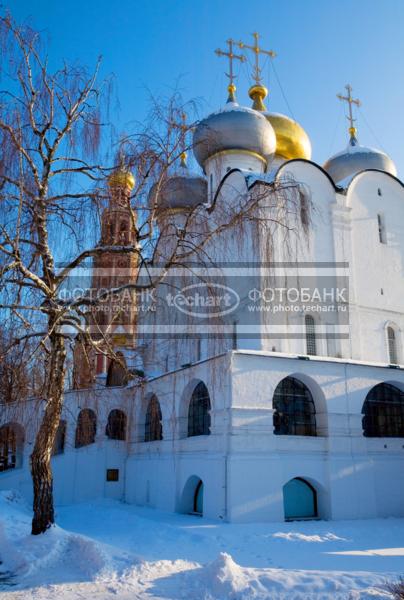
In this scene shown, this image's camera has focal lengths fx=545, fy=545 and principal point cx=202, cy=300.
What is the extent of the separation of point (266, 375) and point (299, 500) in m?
2.93

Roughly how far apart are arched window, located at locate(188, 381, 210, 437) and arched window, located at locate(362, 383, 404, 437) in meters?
3.83

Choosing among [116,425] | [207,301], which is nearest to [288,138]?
[116,425]

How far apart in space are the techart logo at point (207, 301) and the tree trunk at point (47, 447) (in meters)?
2.03

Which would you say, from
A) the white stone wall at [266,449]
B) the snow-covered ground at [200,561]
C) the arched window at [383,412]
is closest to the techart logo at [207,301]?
the white stone wall at [266,449]

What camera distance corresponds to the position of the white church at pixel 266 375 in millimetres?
11109

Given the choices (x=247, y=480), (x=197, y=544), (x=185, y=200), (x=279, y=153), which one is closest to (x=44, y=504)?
(x=197, y=544)

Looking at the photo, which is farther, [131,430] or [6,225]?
[131,430]

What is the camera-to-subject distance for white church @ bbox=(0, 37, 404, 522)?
11.1 meters

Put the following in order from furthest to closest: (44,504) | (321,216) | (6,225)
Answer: (321,216)
(44,504)
(6,225)

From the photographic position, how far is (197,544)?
28.2ft

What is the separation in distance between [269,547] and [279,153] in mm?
15232

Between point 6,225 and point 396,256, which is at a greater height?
point 396,256

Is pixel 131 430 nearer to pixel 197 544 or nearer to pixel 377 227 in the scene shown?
pixel 197 544

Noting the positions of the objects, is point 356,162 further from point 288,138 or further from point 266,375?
point 266,375
